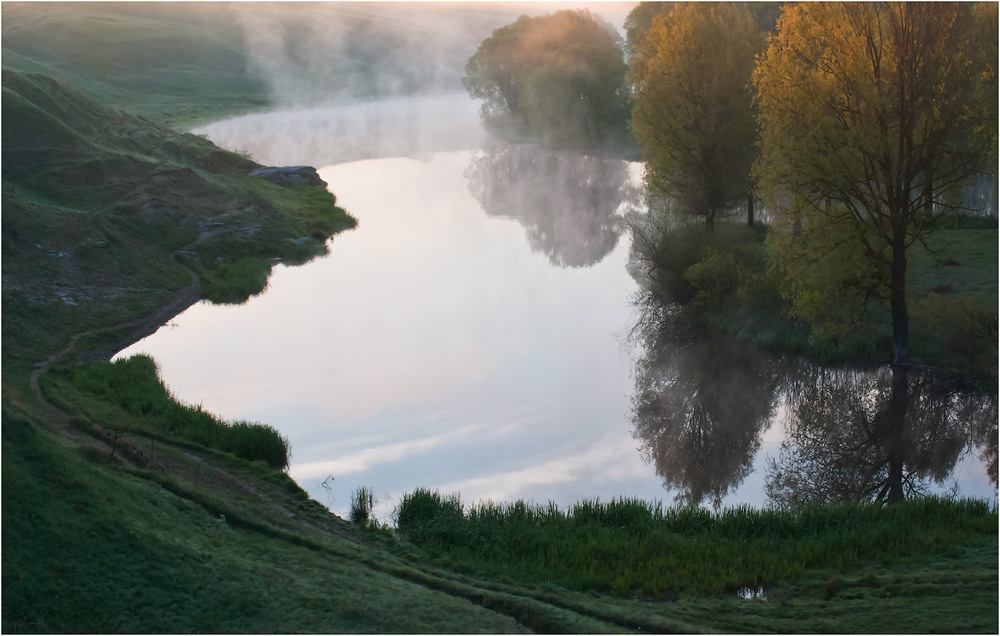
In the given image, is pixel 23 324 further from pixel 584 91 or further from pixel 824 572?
pixel 584 91

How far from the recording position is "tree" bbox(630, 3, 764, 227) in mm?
23656

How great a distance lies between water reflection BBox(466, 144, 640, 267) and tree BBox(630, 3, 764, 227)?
5.78 m

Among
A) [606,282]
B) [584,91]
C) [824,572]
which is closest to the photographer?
[824,572]

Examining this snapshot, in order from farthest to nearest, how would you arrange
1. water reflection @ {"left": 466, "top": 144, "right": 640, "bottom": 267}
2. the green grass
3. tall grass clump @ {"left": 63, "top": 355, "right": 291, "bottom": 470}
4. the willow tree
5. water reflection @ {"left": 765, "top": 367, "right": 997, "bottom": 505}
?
water reflection @ {"left": 466, "top": 144, "right": 640, "bottom": 267}, the green grass, the willow tree, tall grass clump @ {"left": 63, "top": 355, "right": 291, "bottom": 470}, water reflection @ {"left": 765, "top": 367, "right": 997, "bottom": 505}

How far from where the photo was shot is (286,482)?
1262 cm

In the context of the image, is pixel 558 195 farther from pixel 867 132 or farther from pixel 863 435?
pixel 863 435

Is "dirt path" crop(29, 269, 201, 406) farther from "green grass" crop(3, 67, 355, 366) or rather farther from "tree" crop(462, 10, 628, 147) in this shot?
"tree" crop(462, 10, 628, 147)

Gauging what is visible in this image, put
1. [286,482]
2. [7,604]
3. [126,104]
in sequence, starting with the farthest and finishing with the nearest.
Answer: [126,104]
[286,482]
[7,604]

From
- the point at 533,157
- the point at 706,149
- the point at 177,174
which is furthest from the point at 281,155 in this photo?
the point at 706,149

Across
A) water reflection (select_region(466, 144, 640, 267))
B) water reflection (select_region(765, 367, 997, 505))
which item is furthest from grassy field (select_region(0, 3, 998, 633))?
water reflection (select_region(466, 144, 640, 267))

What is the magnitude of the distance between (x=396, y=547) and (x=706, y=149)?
52.8ft

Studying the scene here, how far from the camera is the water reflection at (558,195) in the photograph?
32.4 metres

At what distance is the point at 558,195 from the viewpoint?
41.4 meters

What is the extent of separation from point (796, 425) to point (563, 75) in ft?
121
